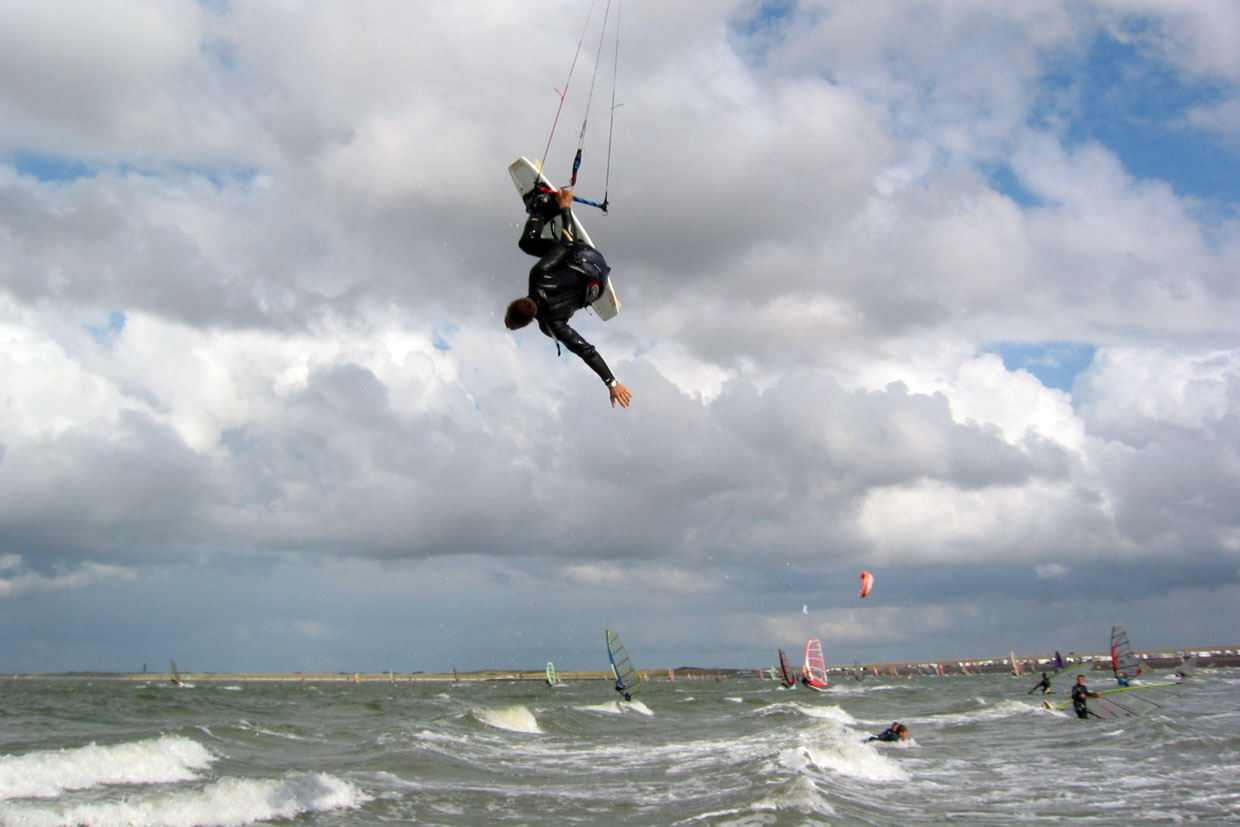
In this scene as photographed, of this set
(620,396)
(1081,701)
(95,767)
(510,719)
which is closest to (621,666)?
(510,719)

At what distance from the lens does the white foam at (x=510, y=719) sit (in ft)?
98.0

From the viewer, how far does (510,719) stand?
3069cm

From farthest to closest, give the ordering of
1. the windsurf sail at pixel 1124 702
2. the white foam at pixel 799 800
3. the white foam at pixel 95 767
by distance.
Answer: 1. the windsurf sail at pixel 1124 702
2. the white foam at pixel 95 767
3. the white foam at pixel 799 800

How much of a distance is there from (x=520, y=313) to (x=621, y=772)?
554 inches

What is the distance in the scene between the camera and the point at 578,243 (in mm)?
7355

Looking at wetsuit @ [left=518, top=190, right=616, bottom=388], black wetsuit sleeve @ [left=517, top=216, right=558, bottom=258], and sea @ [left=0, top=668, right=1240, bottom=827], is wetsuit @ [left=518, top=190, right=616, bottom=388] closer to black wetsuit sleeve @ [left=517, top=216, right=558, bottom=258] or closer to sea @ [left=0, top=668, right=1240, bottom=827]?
black wetsuit sleeve @ [left=517, top=216, right=558, bottom=258]

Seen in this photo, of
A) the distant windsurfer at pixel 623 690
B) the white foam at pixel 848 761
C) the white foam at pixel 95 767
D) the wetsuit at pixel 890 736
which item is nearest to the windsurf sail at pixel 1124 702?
the wetsuit at pixel 890 736

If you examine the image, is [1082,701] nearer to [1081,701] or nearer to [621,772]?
[1081,701]

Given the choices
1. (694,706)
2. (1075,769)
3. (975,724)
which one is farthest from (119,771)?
(694,706)

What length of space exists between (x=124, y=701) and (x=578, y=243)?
42509mm

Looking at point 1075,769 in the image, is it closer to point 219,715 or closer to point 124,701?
point 219,715

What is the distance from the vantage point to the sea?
43.1ft

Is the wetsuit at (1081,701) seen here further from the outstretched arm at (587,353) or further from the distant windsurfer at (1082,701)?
the outstretched arm at (587,353)

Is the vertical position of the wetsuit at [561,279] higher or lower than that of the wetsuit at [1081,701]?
higher
